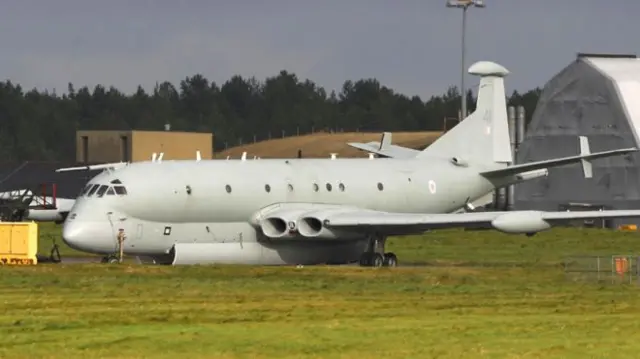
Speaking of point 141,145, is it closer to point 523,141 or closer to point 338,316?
point 523,141

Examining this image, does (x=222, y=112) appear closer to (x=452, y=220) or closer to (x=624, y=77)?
(x=624, y=77)

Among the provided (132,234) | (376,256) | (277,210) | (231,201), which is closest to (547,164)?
(376,256)

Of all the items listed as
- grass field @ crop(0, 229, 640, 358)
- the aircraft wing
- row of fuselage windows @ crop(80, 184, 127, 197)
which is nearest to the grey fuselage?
row of fuselage windows @ crop(80, 184, 127, 197)

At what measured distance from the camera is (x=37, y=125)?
409ft

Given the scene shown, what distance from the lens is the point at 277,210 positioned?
4441 cm

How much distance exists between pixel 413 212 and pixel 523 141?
3777cm

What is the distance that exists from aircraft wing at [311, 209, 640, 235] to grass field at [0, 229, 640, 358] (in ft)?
4.38

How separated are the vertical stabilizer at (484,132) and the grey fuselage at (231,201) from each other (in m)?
2.74

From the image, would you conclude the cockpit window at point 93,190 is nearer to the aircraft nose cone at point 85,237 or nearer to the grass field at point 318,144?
the aircraft nose cone at point 85,237

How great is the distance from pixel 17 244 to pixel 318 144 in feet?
224

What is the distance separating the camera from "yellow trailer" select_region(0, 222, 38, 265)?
1638 inches

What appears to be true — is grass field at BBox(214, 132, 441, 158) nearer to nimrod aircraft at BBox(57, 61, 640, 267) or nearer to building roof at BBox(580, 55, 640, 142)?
building roof at BBox(580, 55, 640, 142)

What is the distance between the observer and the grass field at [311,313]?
72.6 ft

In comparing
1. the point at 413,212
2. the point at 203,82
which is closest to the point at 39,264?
the point at 413,212
